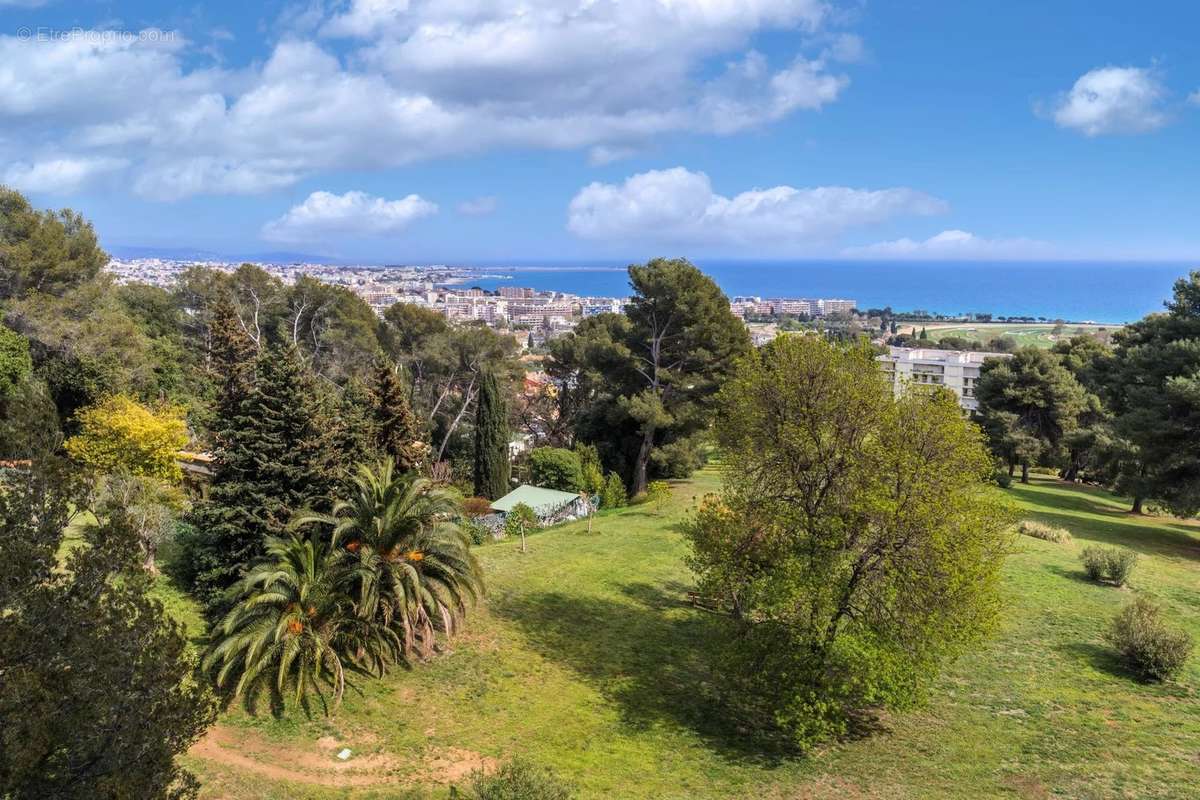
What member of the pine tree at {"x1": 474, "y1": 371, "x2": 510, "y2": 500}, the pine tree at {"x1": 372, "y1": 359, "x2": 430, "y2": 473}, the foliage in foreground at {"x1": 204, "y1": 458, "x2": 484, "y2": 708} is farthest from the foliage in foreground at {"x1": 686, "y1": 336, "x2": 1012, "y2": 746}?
the pine tree at {"x1": 474, "y1": 371, "x2": 510, "y2": 500}

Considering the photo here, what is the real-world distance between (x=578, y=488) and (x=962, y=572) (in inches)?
728

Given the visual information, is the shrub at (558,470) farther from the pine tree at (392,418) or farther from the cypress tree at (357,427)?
the cypress tree at (357,427)

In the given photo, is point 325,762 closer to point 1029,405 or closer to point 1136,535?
point 1136,535

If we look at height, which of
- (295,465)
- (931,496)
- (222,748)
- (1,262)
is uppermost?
(1,262)

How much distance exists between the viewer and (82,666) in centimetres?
503

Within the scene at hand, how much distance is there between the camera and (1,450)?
598 cm

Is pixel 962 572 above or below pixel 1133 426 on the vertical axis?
below

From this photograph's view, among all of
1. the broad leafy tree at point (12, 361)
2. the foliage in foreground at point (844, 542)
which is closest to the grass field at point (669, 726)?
the foliage in foreground at point (844, 542)

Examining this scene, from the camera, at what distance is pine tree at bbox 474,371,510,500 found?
28156 millimetres

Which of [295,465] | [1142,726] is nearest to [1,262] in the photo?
[295,465]

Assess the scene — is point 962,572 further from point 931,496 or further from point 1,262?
point 1,262

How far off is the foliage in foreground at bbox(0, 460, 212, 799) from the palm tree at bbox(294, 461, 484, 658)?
5712 millimetres

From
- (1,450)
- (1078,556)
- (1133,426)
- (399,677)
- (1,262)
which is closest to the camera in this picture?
(1,450)

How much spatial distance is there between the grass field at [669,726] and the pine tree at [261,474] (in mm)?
4147
